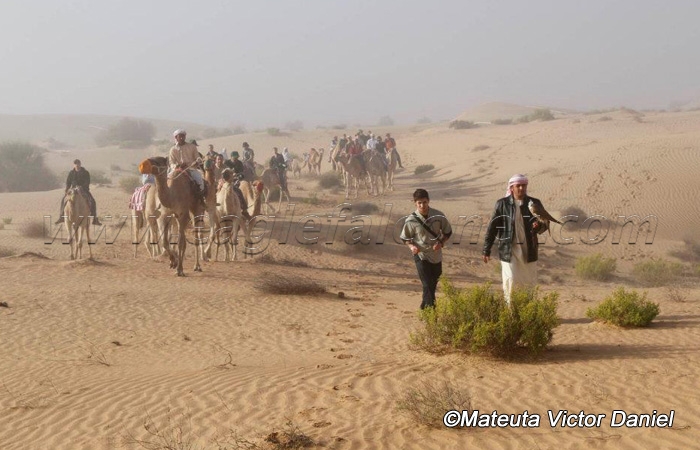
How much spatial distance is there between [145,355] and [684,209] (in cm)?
2207

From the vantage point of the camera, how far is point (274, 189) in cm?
2934

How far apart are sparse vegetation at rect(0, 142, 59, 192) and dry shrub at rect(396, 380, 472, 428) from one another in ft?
137

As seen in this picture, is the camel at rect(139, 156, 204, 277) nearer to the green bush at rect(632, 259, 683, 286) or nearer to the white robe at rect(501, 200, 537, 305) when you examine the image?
the white robe at rect(501, 200, 537, 305)

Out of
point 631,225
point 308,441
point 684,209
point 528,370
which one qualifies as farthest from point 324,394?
point 684,209

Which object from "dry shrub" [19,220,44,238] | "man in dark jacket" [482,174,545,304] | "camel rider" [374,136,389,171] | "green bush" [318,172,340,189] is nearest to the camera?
"man in dark jacket" [482,174,545,304]

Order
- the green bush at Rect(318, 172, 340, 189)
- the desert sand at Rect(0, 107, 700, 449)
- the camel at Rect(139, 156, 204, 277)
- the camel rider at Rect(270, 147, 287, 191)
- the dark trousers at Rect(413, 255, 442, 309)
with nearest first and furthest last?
the desert sand at Rect(0, 107, 700, 449) < the dark trousers at Rect(413, 255, 442, 309) < the camel at Rect(139, 156, 204, 277) < the camel rider at Rect(270, 147, 287, 191) < the green bush at Rect(318, 172, 340, 189)

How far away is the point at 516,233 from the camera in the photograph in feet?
26.0

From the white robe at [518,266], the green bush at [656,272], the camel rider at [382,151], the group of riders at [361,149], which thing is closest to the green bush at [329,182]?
the group of riders at [361,149]

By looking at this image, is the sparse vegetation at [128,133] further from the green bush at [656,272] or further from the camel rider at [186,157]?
the green bush at [656,272]

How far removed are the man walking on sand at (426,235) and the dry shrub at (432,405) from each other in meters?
3.24

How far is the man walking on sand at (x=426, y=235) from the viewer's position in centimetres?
875

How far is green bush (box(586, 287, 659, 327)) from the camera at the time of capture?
902 cm

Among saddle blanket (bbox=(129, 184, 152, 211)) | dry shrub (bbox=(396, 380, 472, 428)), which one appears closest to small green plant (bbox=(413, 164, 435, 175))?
saddle blanket (bbox=(129, 184, 152, 211))

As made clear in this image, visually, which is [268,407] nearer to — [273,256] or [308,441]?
[308,441]
